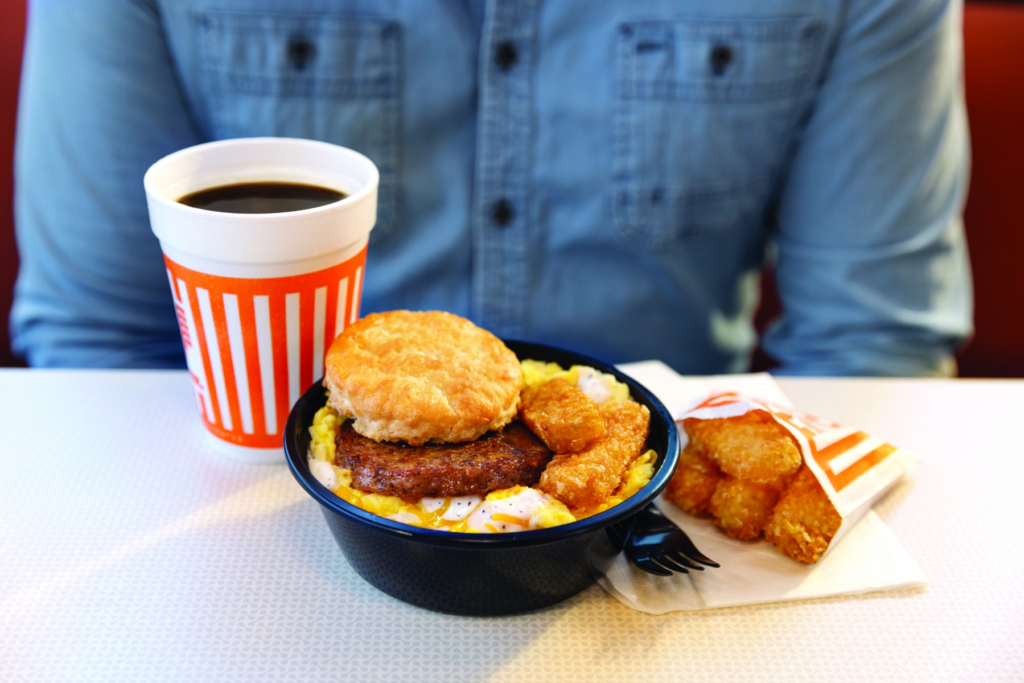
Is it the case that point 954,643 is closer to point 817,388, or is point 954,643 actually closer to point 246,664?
point 817,388

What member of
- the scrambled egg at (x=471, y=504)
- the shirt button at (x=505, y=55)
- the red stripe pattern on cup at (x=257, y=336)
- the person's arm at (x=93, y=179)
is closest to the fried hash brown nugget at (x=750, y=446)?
the scrambled egg at (x=471, y=504)

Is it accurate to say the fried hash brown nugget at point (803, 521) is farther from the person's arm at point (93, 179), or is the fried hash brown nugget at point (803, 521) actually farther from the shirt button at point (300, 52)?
the person's arm at point (93, 179)

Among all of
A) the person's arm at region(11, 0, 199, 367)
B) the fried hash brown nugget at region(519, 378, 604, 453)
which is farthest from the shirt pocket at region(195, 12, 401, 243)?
the fried hash brown nugget at region(519, 378, 604, 453)

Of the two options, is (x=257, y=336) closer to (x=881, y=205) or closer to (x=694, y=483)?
(x=694, y=483)

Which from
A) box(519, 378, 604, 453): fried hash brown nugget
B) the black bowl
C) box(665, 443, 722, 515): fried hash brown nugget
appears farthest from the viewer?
box(665, 443, 722, 515): fried hash brown nugget

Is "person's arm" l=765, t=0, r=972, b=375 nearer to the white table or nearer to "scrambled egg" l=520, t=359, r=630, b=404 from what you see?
the white table

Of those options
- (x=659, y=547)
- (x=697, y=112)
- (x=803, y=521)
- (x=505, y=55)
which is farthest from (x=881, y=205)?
(x=659, y=547)

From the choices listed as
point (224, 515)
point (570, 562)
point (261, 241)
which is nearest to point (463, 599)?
point (570, 562)
